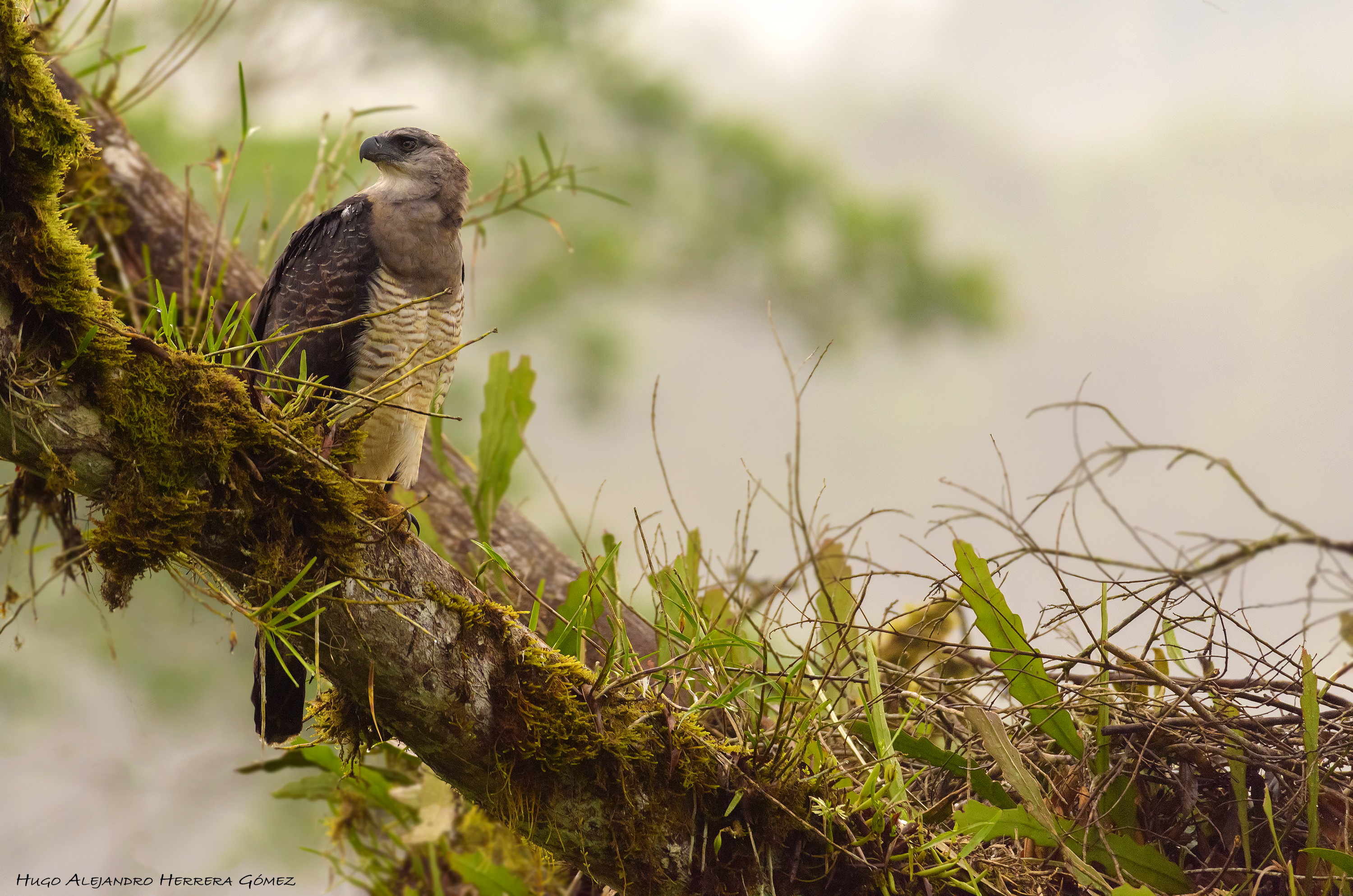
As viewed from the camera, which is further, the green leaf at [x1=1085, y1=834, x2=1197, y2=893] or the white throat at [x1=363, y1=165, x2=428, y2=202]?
the white throat at [x1=363, y1=165, x2=428, y2=202]

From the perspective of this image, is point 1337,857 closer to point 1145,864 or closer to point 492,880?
point 1145,864

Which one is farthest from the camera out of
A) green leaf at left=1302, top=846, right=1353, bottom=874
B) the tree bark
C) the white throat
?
the tree bark

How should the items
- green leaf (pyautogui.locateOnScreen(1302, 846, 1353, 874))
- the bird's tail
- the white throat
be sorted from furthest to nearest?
the white throat, the bird's tail, green leaf (pyautogui.locateOnScreen(1302, 846, 1353, 874))

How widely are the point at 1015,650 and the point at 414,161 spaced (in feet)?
4.83

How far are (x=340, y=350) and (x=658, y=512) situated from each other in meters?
0.69

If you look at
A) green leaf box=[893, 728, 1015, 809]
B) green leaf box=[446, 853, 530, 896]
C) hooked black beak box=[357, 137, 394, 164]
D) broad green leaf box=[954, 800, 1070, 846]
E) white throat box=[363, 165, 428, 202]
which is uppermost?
hooked black beak box=[357, 137, 394, 164]

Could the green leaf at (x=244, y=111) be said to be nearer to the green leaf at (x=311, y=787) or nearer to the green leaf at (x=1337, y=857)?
the green leaf at (x=311, y=787)

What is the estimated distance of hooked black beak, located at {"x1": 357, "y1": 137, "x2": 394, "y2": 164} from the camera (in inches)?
75.7

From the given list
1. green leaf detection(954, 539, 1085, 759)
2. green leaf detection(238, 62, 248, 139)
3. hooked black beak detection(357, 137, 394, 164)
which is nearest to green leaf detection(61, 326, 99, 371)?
green leaf detection(238, 62, 248, 139)

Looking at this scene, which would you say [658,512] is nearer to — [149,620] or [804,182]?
[804,182]

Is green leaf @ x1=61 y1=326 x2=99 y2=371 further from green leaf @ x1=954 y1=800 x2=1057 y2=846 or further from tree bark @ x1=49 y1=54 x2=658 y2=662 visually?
tree bark @ x1=49 y1=54 x2=658 y2=662

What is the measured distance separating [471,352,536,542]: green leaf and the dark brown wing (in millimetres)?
521

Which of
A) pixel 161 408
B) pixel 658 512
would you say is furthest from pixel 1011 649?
pixel 161 408

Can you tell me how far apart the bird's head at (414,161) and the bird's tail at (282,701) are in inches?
Answer: 38.7
